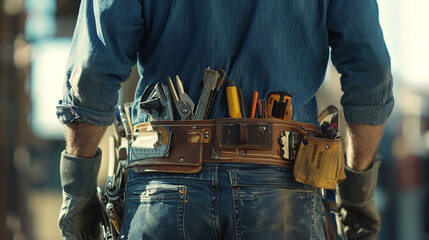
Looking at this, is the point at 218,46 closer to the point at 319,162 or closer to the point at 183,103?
the point at 183,103

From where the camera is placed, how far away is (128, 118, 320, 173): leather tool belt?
83.6 inches

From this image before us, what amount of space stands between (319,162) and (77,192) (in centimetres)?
98

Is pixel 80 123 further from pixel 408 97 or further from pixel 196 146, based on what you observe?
pixel 408 97

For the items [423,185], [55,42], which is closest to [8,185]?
[55,42]

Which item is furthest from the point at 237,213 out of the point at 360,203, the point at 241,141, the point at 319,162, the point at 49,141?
the point at 49,141

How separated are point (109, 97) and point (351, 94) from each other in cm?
91

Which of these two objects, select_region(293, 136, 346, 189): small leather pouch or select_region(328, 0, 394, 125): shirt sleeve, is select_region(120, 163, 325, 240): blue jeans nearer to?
select_region(293, 136, 346, 189): small leather pouch

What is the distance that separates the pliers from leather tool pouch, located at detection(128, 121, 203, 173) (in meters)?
0.05

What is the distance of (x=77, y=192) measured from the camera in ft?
8.19

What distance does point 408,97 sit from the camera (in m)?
12.1

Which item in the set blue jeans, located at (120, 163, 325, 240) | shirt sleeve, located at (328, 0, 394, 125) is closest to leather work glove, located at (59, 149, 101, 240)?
blue jeans, located at (120, 163, 325, 240)

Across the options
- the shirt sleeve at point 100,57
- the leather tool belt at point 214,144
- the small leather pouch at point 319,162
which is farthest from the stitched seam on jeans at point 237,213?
the shirt sleeve at point 100,57

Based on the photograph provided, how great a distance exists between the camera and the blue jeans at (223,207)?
6.74 ft

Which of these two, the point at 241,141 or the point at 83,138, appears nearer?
the point at 241,141
